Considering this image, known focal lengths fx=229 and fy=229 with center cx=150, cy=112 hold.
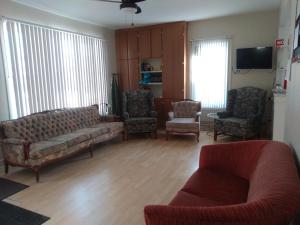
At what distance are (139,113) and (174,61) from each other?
150cm

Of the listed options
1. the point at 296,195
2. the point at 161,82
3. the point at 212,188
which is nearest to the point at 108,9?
the point at 161,82

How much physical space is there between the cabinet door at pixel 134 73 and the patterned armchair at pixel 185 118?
1.26 metres

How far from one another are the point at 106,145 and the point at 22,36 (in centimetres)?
249

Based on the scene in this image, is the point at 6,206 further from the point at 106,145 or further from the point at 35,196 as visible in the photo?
the point at 106,145

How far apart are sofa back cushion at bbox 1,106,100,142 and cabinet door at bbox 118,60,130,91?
1.48 m

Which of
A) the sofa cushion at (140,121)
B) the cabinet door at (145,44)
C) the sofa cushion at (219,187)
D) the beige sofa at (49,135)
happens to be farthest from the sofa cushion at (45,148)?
the cabinet door at (145,44)

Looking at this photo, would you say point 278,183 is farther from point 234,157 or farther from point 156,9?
point 156,9

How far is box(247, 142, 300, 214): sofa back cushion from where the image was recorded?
40.7 inches

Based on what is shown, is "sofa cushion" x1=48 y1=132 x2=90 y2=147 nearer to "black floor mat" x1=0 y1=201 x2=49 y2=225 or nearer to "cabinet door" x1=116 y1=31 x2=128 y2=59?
"black floor mat" x1=0 y1=201 x2=49 y2=225

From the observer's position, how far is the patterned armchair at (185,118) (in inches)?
187

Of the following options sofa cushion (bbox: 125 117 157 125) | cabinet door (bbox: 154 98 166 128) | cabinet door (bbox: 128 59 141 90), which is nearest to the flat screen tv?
cabinet door (bbox: 154 98 166 128)

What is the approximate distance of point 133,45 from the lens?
231 inches

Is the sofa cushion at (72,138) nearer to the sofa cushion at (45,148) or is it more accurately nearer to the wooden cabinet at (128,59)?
the sofa cushion at (45,148)

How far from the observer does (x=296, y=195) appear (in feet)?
3.53
